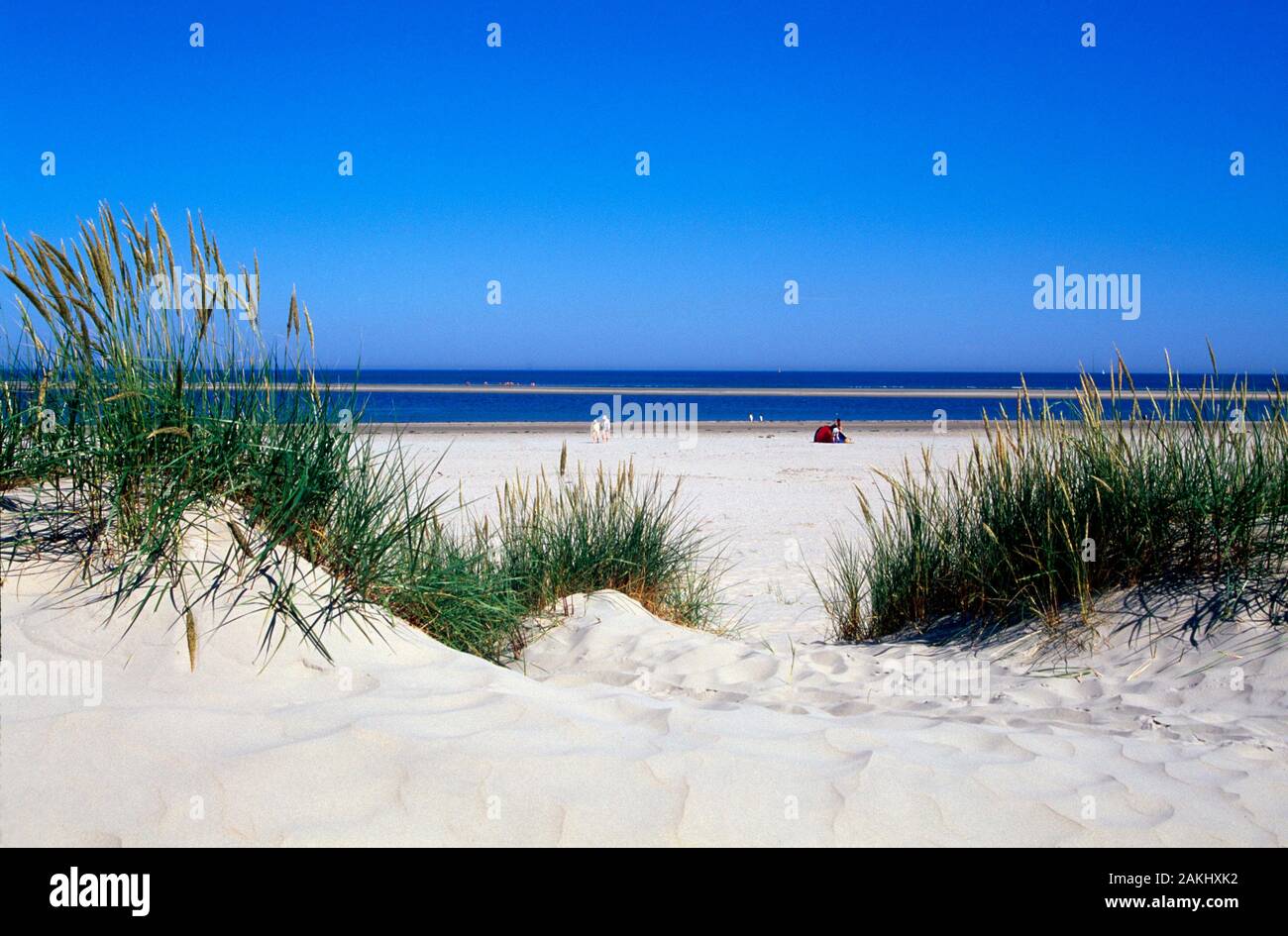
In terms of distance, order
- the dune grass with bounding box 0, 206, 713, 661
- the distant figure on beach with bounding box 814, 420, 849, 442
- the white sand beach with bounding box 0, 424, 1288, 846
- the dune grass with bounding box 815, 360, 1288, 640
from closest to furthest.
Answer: the white sand beach with bounding box 0, 424, 1288, 846 < the dune grass with bounding box 0, 206, 713, 661 < the dune grass with bounding box 815, 360, 1288, 640 < the distant figure on beach with bounding box 814, 420, 849, 442

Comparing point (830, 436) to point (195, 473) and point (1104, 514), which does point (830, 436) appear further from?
point (195, 473)

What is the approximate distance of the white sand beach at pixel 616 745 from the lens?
1920 mm

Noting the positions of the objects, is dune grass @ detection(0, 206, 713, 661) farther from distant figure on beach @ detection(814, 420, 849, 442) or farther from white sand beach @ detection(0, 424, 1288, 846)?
distant figure on beach @ detection(814, 420, 849, 442)

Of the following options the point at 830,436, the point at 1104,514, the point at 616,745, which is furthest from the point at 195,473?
the point at 830,436

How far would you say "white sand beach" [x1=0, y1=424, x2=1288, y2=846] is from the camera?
1920mm

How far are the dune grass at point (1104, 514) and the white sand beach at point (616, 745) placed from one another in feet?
1.17

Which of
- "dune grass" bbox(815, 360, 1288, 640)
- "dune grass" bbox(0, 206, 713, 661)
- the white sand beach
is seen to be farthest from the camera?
"dune grass" bbox(815, 360, 1288, 640)

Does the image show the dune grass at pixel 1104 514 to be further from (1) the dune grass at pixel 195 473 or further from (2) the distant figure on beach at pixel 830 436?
(2) the distant figure on beach at pixel 830 436

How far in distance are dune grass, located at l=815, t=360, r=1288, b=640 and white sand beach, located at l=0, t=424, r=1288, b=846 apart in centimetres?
36

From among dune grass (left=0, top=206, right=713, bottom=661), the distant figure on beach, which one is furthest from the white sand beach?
the distant figure on beach

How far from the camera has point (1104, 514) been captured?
419 cm

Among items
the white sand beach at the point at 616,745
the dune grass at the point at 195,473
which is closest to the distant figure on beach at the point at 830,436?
the white sand beach at the point at 616,745

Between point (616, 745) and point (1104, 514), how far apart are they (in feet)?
9.85
